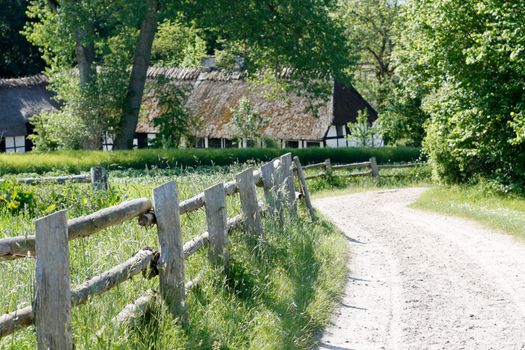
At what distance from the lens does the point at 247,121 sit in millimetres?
40562

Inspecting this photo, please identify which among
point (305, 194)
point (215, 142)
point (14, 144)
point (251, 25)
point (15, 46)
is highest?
point (15, 46)

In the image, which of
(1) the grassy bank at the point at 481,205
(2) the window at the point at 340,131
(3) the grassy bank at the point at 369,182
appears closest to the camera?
(1) the grassy bank at the point at 481,205

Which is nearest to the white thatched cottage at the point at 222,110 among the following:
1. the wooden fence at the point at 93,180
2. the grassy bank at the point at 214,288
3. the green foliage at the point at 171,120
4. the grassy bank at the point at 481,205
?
the green foliage at the point at 171,120

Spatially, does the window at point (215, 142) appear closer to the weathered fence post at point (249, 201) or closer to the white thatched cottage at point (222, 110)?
the white thatched cottage at point (222, 110)

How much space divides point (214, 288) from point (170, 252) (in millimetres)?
971

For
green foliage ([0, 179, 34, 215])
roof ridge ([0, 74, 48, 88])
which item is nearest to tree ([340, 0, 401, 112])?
roof ridge ([0, 74, 48, 88])

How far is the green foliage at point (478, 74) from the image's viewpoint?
18719mm

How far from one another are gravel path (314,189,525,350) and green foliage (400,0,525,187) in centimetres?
508

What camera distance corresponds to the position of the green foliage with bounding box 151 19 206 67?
165 feet

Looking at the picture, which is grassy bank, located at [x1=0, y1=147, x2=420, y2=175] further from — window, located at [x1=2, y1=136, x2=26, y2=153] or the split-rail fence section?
window, located at [x1=2, y1=136, x2=26, y2=153]

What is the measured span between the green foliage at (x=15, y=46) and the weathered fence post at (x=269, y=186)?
38.8 metres

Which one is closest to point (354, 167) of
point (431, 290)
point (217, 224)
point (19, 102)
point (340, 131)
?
point (340, 131)

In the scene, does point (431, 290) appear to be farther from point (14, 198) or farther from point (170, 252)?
point (14, 198)

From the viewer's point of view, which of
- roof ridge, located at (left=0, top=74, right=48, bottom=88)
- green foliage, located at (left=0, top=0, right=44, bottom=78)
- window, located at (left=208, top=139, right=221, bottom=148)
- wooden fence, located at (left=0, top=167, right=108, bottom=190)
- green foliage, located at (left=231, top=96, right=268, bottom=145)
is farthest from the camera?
green foliage, located at (left=0, top=0, right=44, bottom=78)
